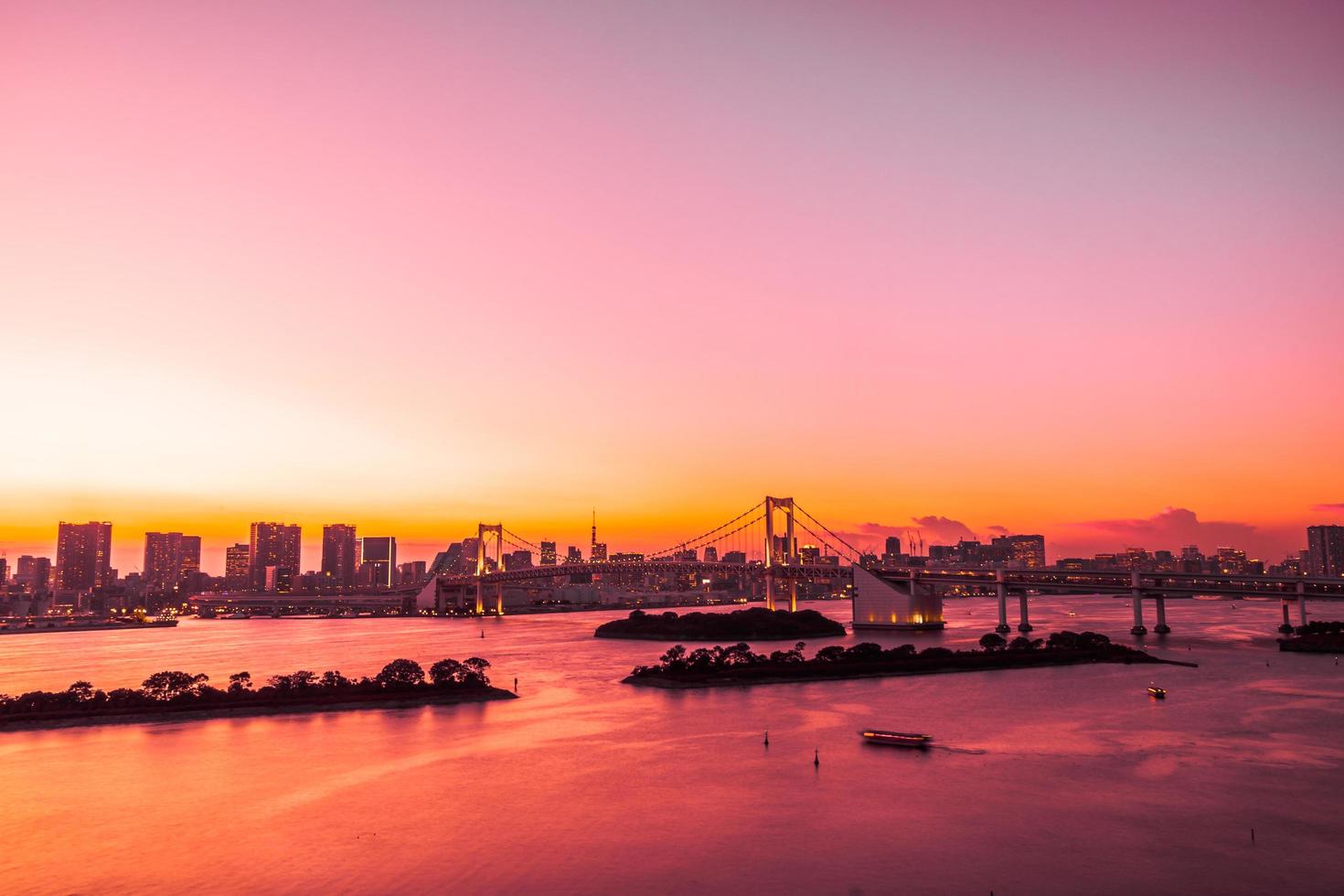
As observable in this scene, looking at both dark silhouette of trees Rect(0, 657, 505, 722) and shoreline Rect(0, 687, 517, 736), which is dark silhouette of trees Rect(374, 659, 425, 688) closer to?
dark silhouette of trees Rect(0, 657, 505, 722)

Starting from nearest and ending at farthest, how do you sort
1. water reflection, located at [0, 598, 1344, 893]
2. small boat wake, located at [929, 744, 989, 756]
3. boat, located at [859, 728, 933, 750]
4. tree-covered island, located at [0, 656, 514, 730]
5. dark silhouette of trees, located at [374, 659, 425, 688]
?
water reflection, located at [0, 598, 1344, 893]
small boat wake, located at [929, 744, 989, 756]
boat, located at [859, 728, 933, 750]
tree-covered island, located at [0, 656, 514, 730]
dark silhouette of trees, located at [374, 659, 425, 688]

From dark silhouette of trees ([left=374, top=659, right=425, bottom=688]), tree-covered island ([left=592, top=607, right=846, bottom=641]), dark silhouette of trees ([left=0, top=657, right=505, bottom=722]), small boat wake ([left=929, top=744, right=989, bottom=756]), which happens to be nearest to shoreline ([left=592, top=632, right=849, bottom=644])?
tree-covered island ([left=592, top=607, right=846, bottom=641])

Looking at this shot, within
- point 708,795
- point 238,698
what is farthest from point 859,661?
point 238,698

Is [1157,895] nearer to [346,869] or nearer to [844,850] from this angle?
[844,850]

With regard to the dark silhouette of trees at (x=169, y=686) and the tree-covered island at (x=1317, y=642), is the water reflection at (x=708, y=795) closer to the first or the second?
the dark silhouette of trees at (x=169, y=686)

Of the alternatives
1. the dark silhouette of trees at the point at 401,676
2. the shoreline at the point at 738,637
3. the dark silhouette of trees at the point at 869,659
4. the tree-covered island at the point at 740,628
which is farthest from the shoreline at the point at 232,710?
the tree-covered island at the point at 740,628

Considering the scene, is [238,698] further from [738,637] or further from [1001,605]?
[1001,605]
